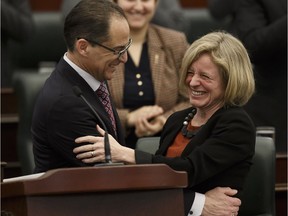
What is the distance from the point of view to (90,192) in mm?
2680

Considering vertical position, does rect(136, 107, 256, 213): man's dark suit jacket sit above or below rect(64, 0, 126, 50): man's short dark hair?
below

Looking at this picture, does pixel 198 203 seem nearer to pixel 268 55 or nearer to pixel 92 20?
pixel 92 20

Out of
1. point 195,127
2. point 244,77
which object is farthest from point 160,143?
point 244,77

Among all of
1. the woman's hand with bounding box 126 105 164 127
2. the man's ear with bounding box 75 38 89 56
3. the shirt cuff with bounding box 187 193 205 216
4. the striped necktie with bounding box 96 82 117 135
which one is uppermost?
the man's ear with bounding box 75 38 89 56

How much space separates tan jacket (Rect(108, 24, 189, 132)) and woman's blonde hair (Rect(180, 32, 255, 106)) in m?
1.14

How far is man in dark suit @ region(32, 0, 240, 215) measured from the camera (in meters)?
3.07

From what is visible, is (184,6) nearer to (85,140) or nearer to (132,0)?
(132,0)

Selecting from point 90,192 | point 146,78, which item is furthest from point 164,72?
point 90,192

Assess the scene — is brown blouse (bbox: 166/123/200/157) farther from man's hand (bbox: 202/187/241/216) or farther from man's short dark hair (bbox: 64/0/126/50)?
man's short dark hair (bbox: 64/0/126/50)

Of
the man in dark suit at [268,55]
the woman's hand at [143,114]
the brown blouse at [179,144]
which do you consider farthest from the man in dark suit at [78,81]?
the man in dark suit at [268,55]

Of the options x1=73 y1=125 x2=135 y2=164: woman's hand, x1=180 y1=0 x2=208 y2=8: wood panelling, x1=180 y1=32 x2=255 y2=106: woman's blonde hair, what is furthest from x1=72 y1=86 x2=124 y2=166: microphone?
x1=180 y1=0 x2=208 y2=8: wood panelling

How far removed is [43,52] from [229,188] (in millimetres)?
4205

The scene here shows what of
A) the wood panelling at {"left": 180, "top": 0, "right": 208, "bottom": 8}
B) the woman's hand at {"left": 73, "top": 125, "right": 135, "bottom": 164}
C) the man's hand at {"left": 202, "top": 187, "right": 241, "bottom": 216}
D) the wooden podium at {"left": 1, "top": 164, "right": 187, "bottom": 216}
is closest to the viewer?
the wooden podium at {"left": 1, "top": 164, "right": 187, "bottom": 216}

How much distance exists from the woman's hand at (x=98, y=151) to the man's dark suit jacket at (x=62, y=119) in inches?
1.2
